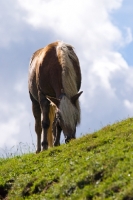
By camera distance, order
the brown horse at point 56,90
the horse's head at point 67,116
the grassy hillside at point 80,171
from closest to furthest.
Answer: the grassy hillside at point 80,171, the horse's head at point 67,116, the brown horse at point 56,90

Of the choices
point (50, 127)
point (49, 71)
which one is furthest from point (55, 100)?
point (50, 127)

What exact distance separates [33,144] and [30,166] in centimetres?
450

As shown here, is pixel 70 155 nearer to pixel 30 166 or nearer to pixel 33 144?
pixel 30 166

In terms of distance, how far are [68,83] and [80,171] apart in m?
4.58

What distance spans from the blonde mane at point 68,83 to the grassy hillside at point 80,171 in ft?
2.24

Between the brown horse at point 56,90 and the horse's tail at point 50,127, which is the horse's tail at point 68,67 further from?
the horse's tail at point 50,127

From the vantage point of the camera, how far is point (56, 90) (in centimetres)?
1480

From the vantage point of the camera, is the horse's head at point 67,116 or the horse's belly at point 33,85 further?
the horse's belly at point 33,85

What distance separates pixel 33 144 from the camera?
16.9 meters

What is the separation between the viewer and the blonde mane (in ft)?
45.7

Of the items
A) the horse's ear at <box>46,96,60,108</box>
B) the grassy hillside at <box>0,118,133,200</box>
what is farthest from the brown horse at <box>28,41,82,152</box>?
the grassy hillside at <box>0,118,133,200</box>

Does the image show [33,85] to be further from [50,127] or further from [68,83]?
[68,83]

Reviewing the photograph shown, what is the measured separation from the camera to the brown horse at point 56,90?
46.0 feet

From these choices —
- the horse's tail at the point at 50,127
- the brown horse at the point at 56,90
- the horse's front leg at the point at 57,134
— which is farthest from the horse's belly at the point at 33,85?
the horse's front leg at the point at 57,134
